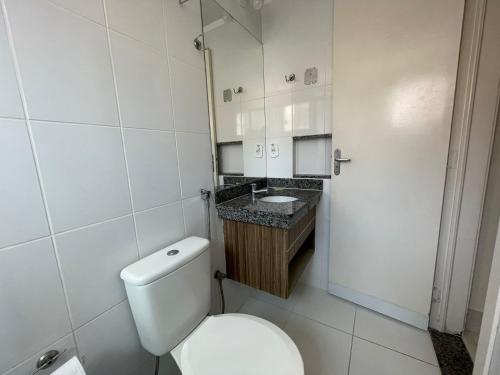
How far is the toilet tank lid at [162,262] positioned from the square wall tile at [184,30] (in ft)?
2.85

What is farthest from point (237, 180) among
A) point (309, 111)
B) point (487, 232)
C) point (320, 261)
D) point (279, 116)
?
point (487, 232)

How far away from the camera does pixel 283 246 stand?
108cm

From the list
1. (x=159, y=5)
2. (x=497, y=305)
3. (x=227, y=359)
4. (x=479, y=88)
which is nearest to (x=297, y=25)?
(x=159, y=5)

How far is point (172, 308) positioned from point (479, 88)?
1.80 metres

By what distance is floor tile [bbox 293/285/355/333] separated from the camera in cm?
146

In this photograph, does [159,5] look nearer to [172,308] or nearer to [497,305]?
[172,308]

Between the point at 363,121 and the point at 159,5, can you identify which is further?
the point at 363,121

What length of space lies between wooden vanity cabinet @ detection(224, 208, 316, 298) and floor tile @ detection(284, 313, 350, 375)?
0.42 m

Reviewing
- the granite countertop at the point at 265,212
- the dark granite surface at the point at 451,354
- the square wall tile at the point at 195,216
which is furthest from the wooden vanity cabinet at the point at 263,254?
the dark granite surface at the point at 451,354

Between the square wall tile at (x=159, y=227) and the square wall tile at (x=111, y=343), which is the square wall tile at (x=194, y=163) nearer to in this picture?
the square wall tile at (x=159, y=227)

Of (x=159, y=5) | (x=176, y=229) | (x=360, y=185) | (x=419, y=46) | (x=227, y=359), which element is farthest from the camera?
(x=360, y=185)

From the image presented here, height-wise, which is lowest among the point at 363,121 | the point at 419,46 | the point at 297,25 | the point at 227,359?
the point at 227,359

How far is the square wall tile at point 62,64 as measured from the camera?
0.56 metres

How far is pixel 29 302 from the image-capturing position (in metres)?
0.59
